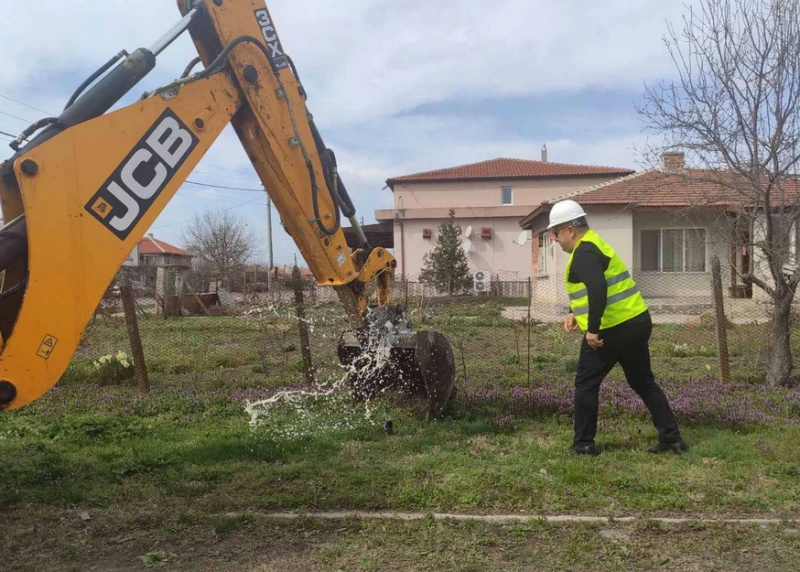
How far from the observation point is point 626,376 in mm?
4816

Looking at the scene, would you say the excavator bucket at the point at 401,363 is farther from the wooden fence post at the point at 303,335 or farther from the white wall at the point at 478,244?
the white wall at the point at 478,244

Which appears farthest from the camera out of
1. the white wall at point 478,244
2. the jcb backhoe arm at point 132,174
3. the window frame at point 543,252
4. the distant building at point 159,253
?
the distant building at point 159,253

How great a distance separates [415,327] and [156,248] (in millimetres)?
68380

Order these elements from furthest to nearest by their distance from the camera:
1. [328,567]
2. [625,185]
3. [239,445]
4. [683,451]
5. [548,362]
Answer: [625,185]
[548,362]
[239,445]
[683,451]
[328,567]

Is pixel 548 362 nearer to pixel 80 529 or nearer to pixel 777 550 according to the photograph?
pixel 777 550

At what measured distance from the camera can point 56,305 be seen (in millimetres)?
3148

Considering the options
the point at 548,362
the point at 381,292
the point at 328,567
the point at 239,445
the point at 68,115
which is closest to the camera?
the point at 328,567

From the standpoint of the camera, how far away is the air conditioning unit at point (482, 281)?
2784 centimetres

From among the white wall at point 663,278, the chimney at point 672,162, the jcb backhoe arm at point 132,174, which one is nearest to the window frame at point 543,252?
the white wall at point 663,278

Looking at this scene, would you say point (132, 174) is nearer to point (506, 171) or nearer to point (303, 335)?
point (303, 335)

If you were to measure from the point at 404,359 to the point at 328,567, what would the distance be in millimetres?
2810

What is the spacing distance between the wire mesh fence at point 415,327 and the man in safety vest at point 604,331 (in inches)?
91.8

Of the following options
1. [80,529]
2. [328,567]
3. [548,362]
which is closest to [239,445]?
[80,529]

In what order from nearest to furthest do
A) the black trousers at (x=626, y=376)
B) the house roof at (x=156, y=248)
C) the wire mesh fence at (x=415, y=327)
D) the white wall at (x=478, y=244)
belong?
the black trousers at (x=626, y=376), the wire mesh fence at (x=415, y=327), the white wall at (x=478, y=244), the house roof at (x=156, y=248)
